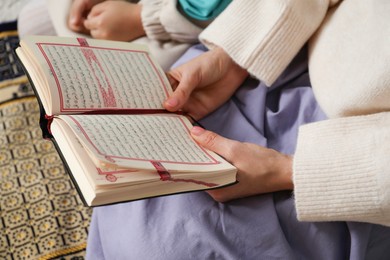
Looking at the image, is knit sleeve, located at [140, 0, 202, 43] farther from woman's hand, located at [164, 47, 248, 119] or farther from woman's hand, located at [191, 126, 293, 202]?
woman's hand, located at [191, 126, 293, 202]

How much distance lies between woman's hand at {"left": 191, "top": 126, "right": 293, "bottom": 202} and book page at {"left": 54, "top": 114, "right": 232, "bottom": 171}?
0.02m

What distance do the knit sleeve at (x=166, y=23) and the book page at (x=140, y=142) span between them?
1.03 ft

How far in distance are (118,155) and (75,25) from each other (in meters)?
0.60

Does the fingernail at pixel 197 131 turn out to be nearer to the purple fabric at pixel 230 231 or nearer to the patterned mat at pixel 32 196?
the purple fabric at pixel 230 231

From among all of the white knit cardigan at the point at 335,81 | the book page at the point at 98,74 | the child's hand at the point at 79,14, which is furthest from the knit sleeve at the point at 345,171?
the child's hand at the point at 79,14

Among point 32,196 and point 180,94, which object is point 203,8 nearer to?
point 180,94

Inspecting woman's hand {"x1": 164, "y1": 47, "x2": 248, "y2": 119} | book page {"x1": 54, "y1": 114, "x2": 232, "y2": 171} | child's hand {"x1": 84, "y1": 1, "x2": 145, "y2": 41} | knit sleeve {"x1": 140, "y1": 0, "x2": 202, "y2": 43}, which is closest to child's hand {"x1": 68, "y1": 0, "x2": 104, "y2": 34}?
child's hand {"x1": 84, "y1": 1, "x2": 145, "y2": 41}

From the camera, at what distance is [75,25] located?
1.08 meters

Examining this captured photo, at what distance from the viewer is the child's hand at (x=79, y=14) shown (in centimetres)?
108

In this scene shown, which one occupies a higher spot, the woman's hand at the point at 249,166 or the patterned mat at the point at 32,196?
the woman's hand at the point at 249,166

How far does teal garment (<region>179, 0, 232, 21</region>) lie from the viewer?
94 centimetres

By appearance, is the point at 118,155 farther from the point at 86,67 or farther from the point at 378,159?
the point at 378,159

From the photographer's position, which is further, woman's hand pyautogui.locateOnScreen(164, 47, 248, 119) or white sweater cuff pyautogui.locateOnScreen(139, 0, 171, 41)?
white sweater cuff pyautogui.locateOnScreen(139, 0, 171, 41)

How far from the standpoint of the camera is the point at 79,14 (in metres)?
1.08
